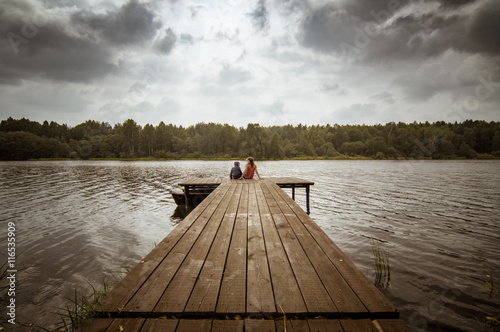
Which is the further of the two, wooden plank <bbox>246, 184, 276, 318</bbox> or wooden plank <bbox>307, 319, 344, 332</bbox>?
wooden plank <bbox>246, 184, 276, 318</bbox>

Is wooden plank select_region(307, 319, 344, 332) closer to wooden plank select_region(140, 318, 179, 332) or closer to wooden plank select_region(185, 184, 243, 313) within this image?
wooden plank select_region(185, 184, 243, 313)

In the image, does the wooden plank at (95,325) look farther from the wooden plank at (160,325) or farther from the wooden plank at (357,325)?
the wooden plank at (357,325)

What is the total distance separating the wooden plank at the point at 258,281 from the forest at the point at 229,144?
318 ft

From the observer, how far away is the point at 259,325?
174cm

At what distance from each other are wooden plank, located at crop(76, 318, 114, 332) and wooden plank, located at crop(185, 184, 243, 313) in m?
0.62

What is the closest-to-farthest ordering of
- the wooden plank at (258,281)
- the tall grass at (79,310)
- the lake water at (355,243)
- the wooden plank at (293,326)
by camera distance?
the wooden plank at (293,326) → the wooden plank at (258,281) → the tall grass at (79,310) → the lake water at (355,243)

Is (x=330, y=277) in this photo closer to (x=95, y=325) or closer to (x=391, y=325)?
(x=391, y=325)

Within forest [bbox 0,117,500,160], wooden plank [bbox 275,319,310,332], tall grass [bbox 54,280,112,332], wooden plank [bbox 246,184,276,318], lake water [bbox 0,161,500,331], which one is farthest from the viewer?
forest [bbox 0,117,500,160]

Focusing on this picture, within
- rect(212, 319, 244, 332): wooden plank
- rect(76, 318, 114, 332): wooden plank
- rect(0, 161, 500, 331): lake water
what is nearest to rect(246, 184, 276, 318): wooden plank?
rect(212, 319, 244, 332): wooden plank

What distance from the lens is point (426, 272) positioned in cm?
520

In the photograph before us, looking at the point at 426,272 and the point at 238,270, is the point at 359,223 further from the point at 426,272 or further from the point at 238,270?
the point at 238,270

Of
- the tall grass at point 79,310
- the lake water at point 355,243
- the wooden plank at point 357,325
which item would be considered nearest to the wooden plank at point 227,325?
the wooden plank at point 357,325

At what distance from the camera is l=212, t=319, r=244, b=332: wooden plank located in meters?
1.70

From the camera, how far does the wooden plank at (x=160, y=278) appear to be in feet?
6.41
